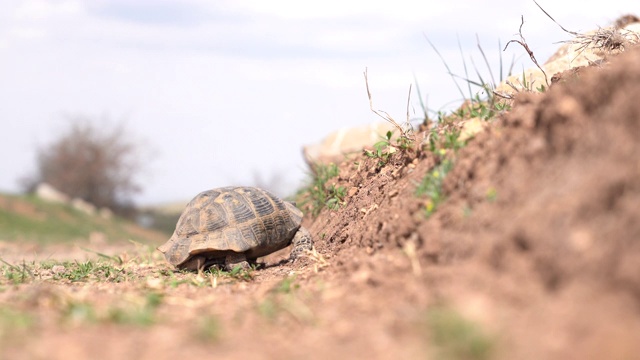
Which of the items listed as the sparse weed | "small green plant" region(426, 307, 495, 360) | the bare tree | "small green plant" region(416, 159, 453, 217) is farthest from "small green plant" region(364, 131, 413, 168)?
the bare tree

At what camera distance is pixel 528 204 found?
3.83m

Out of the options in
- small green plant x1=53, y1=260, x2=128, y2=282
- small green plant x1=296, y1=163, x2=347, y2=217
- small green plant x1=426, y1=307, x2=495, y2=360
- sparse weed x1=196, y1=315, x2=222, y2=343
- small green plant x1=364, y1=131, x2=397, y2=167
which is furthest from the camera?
small green plant x1=296, y1=163, x2=347, y2=217

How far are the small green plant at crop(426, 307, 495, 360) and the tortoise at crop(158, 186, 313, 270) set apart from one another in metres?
3.81

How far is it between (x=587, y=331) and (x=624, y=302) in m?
0.27

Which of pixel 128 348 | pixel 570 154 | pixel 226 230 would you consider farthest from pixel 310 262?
pixel 128 348

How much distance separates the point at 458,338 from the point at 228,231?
4060mm

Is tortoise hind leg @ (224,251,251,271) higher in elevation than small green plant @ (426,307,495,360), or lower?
higher

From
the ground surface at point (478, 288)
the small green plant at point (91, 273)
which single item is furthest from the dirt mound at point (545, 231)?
the small green plant at point (91, 273)

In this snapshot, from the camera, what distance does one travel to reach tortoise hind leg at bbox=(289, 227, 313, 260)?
23.5ft

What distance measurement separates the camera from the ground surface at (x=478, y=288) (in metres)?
3.00

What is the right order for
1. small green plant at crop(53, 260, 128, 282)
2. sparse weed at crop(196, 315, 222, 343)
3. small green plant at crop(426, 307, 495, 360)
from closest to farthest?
small green plant at crop(426, 307, 495, 360), sparse weed at crop(196, 315, 222, 343), small green plant at crop(53, 260, 128, 282)

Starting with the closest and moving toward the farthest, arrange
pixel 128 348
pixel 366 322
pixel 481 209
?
pixel 128 348, pixel 366 322, pixel 481 209

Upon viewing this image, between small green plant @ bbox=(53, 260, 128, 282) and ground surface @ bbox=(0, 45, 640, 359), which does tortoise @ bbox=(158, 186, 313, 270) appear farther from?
ground surface @ bbox=(0, 45, 640, 359)

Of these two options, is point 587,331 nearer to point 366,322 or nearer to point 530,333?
point 530,333
